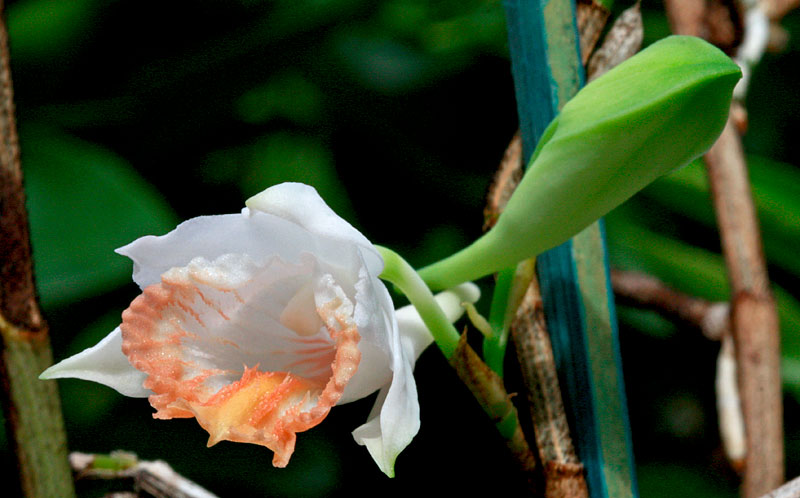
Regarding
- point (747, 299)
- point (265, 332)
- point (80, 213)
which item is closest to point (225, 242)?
point (265, 332)

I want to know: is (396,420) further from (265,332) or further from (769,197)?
(769,197)

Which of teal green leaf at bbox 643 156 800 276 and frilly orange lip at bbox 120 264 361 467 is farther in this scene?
teal green leaf at bbox 643 156 800 276

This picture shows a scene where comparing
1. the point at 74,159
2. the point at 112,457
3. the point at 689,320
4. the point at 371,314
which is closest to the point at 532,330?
the point at 371,314

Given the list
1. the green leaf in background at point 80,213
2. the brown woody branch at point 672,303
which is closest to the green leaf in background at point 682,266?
the brown woody branch at point 672,303

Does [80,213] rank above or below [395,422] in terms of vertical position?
below

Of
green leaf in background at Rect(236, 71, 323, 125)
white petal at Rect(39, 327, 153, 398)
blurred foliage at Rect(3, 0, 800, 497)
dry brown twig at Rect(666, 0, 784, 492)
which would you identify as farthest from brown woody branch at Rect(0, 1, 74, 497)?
green leaf in background at Rect(236, 71, 323, 125)

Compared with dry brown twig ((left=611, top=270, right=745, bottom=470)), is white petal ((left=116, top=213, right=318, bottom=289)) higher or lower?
higher

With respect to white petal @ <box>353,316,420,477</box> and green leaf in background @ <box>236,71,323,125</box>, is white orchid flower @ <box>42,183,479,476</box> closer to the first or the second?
white petal @ <box>353,316,420,477</box>
